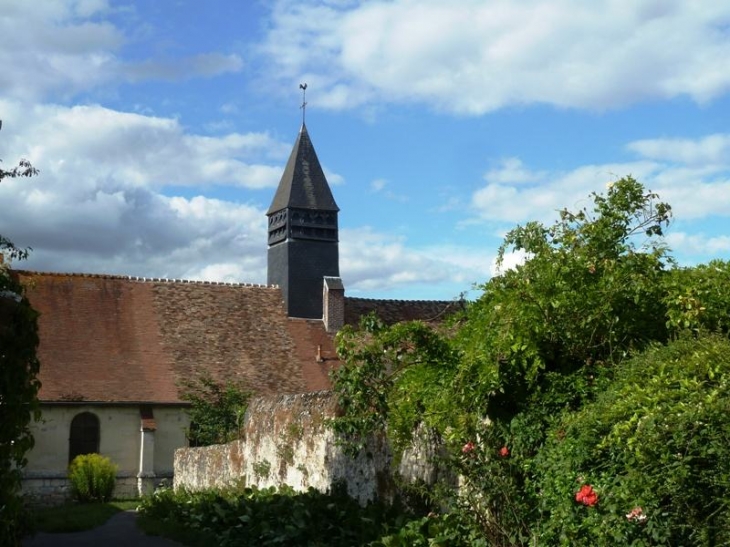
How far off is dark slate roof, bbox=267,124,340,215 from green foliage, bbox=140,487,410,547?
26.4 m

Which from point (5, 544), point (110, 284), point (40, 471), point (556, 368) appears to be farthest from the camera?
point (110, 284)

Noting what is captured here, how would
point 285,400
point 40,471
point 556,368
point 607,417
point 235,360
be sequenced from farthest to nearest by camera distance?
point 235,360 → point 40,471 → point 285,400 → point 556,368 → point 607,417

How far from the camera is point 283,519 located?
12250mm

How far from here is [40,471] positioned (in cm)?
2955

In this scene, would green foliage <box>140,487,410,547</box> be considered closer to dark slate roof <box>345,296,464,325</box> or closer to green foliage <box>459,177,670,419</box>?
green foliage <box>459,177,670,419</box>

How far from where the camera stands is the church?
2992 centimetres

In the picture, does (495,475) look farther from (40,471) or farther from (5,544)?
(40,471)

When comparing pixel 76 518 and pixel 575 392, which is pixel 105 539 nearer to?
pixel 76 518

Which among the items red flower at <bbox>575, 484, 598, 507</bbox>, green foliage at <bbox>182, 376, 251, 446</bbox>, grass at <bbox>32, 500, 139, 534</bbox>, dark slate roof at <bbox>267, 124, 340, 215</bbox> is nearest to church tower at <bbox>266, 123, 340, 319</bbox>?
dark slate roof at <bbox>267, 124, 340, 215</bbox>

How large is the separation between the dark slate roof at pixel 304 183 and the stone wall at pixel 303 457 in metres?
23.7

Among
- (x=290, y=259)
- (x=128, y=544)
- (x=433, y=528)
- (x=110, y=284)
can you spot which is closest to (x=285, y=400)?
(x=128, y=544)

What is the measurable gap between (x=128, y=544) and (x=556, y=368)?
28.4ft

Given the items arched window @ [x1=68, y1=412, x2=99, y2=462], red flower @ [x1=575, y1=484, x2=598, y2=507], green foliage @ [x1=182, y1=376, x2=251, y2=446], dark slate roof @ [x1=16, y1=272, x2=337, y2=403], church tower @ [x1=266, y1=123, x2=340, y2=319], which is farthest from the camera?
church tower @ [x1=266, y1=123, x2=340, y2=319]

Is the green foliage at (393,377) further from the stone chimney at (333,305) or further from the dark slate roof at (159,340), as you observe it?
the stone chimney at (333,305)
